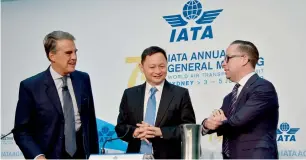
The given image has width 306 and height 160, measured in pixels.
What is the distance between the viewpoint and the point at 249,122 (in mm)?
3818

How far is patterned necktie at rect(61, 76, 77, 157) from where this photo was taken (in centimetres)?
423

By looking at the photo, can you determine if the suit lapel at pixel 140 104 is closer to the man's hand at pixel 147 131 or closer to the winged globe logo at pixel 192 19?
the man's hand at pixel 147 131

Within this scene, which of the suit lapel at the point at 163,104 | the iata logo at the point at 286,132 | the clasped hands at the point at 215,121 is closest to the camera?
the clasped hands at the point at 215,121

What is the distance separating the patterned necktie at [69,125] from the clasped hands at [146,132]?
49 cm

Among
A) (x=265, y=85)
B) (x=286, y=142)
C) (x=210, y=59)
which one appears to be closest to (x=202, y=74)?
(x=210, y=59)

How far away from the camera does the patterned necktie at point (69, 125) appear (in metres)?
4.23

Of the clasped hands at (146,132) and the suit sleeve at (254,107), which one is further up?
the suit sleeve at (254,107)

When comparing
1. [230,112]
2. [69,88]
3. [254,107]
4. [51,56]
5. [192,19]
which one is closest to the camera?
[254,107]

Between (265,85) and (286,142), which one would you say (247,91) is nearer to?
(265,85)

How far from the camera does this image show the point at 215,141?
506 centimetres

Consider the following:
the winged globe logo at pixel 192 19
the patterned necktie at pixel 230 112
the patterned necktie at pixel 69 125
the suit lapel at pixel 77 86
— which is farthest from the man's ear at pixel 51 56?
the patterned necktie at pixel 230 112

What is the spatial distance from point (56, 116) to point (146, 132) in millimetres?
709

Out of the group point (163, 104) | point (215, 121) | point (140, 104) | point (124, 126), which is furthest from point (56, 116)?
point (215, 121)

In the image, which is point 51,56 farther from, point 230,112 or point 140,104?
point 230,112
